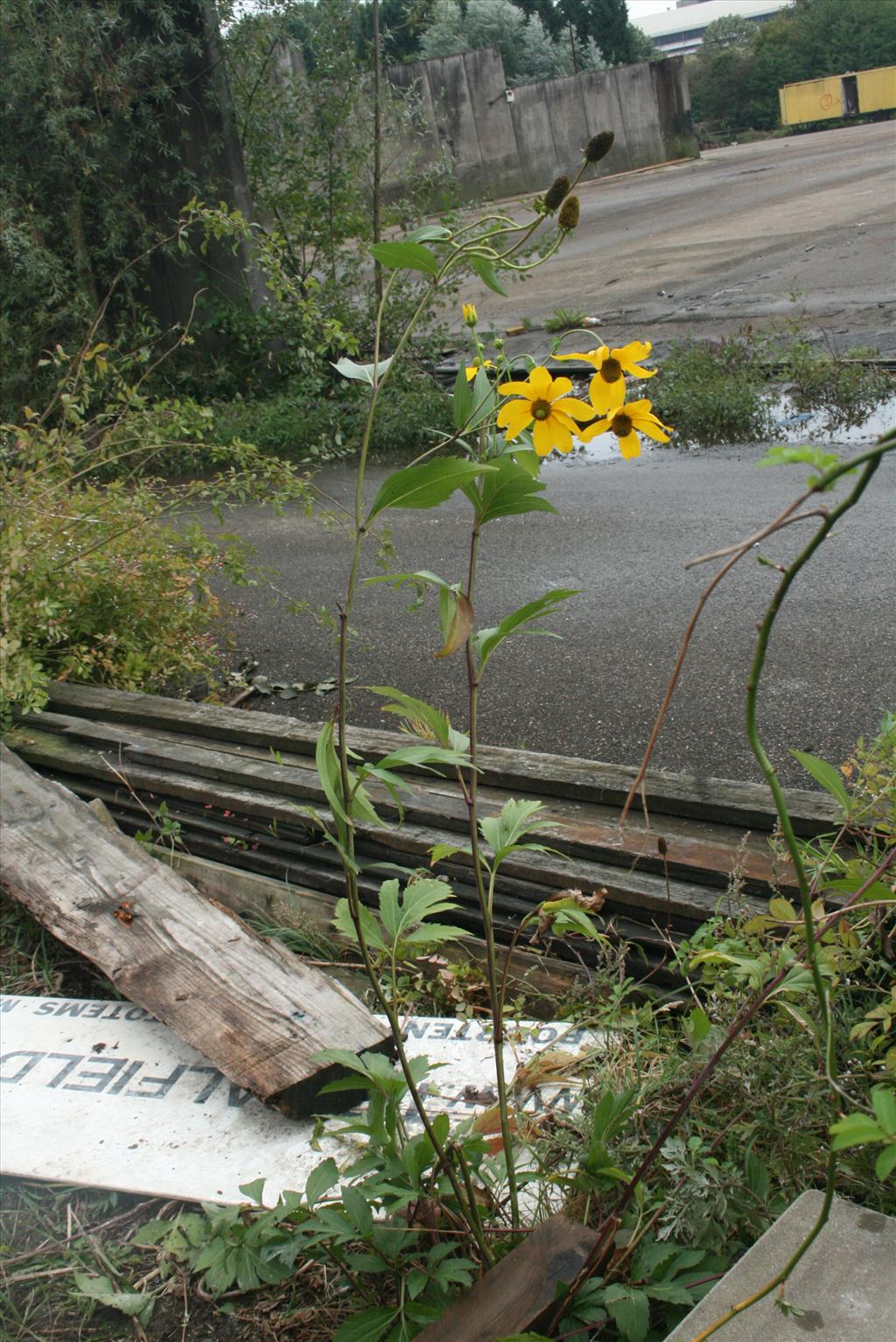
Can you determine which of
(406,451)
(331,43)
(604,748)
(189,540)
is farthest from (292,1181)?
(331,43)

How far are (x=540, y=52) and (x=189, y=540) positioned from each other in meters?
36.5

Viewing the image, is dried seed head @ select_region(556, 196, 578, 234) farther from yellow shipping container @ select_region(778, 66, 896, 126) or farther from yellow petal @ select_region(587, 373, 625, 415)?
yellow shipping container @ select_region(778, 66, 896, 126)

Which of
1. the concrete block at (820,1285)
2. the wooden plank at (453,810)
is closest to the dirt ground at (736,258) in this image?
the wooden plank at (453,810)

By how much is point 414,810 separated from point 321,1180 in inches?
50.5

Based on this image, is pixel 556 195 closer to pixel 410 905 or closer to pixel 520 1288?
pixel 410 905

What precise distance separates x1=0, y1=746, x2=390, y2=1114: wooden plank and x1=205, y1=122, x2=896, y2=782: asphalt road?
139 centimetres

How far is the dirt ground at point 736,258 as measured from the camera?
1011cm

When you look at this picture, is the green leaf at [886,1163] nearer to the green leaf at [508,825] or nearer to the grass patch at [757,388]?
the green leaf at [508,825]

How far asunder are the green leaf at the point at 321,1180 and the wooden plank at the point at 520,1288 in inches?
10.7

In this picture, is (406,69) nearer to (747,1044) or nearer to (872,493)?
(872,493)

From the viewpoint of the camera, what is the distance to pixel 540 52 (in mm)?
36219

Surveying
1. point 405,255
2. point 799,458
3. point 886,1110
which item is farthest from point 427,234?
point 886,1110

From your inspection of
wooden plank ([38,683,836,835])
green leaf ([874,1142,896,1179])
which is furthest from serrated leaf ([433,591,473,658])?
wooden plank ([38,683,836,835])

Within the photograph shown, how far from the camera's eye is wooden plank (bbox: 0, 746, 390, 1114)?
2312 millimetres
